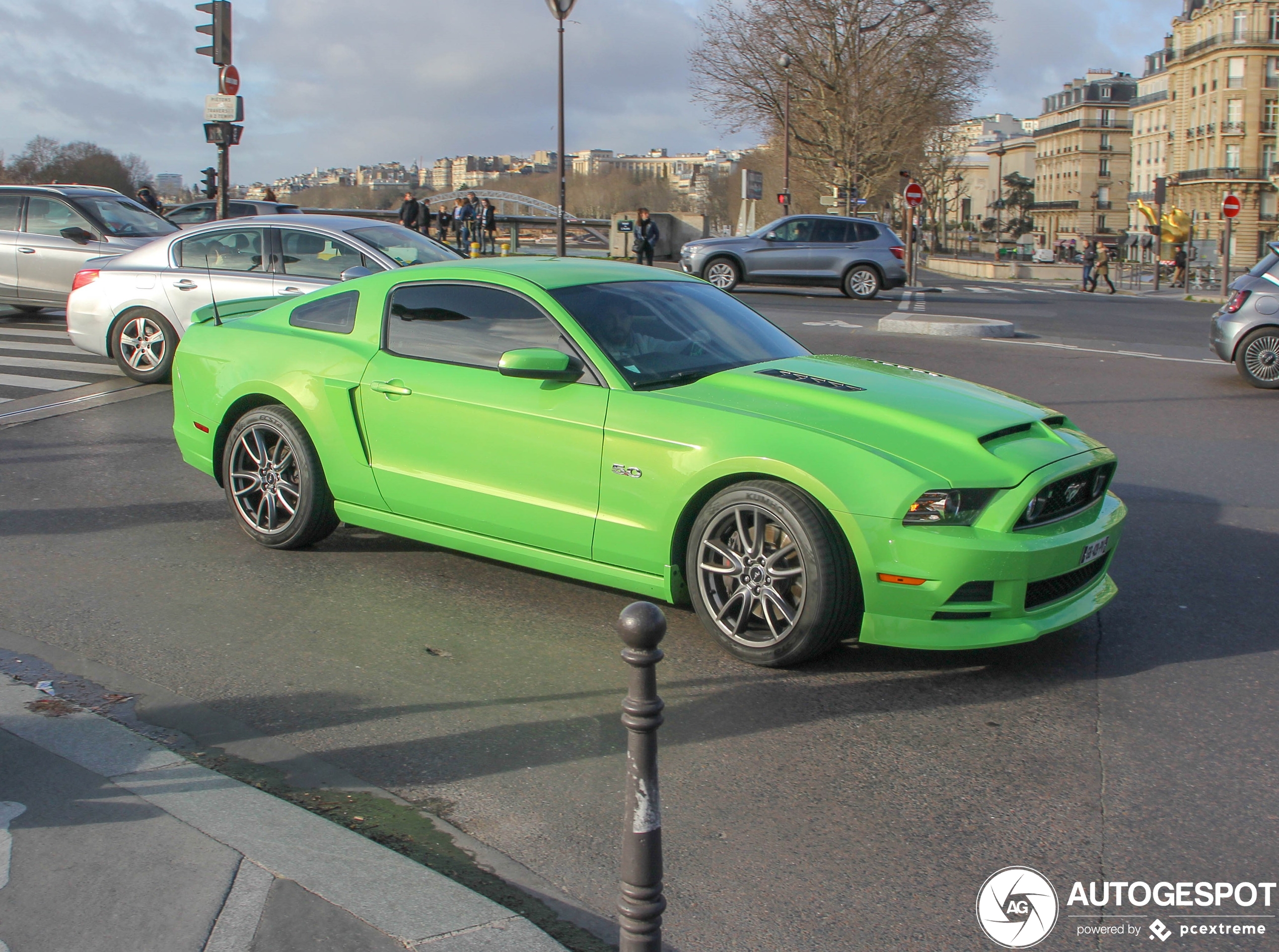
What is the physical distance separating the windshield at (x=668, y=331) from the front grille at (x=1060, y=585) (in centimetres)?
162

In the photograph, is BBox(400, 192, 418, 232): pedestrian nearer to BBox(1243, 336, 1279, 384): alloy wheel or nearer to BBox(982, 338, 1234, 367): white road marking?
BBox(982, 338, 1234, 367): white road marking

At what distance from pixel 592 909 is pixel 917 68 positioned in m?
56.8

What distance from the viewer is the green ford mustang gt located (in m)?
4.48

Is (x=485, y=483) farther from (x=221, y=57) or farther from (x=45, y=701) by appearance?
(x=221, y=57)

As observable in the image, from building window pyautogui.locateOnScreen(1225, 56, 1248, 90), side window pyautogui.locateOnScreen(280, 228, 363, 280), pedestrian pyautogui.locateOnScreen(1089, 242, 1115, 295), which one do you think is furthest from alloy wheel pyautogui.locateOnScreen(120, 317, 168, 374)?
building window pyautogui.locateOnScreen(1225, 56, 1248, 90)

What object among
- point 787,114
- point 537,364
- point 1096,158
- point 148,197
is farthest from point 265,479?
point 1096,158

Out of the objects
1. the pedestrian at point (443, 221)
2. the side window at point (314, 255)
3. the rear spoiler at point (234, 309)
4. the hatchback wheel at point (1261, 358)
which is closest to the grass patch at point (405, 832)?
the rear spoiler at point (234, 309)

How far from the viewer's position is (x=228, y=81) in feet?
54.5

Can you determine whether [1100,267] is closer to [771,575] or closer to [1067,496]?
[1067,496]

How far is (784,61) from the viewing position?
177 ft

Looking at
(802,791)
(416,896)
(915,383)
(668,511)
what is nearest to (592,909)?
(416,896)

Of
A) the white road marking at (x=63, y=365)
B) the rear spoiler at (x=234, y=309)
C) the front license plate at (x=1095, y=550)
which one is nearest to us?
Result: the front license plate at (x=1095, y=550)

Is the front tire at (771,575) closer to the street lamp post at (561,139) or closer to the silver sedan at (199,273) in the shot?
the silver sedan at (199,273)

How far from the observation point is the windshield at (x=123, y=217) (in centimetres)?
1505
